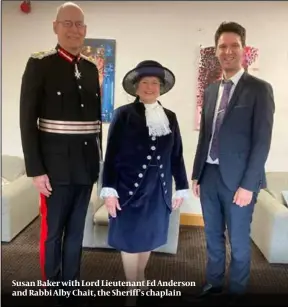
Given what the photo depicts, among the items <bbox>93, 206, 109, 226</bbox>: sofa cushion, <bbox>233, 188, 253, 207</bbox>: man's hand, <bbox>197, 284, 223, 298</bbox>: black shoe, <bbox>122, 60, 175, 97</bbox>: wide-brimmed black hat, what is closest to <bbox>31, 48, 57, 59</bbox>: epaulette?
<bbox>122, 60, 175, 97</bbox>: wide-brimmed black hat

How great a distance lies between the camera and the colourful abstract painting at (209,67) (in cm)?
108

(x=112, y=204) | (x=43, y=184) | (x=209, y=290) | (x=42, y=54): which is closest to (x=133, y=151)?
(x=112, y=204)

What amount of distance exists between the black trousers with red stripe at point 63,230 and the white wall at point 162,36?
0.19 metres

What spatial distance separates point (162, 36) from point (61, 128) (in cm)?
41

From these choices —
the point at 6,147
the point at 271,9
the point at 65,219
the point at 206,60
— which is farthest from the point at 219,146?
the point at 6,147

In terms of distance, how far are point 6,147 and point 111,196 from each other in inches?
13.0

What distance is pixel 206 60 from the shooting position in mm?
1125

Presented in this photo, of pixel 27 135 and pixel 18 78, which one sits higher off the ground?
pixel 18 78

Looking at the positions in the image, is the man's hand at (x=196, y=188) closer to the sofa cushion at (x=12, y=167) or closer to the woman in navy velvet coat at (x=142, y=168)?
the woman in navy velvet coat at (x=142, y=168)

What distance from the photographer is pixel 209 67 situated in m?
1.13

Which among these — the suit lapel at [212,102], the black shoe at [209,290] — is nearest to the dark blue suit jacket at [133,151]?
the suit lapel at [212,102]

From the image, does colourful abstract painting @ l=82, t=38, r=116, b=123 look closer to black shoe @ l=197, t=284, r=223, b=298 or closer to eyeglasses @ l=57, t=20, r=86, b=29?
eyeglasses @ l=57, t=20, r=86, b=29

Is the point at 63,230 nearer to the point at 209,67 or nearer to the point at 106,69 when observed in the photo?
the point at 106,69

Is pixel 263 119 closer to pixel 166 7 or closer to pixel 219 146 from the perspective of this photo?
pixel 219 146
